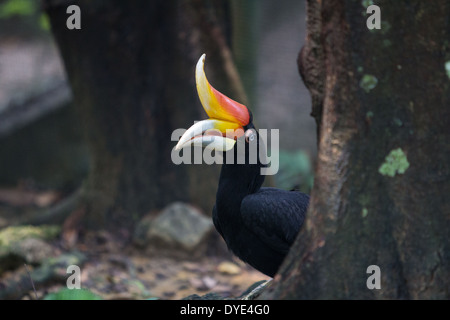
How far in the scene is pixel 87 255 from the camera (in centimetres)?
532


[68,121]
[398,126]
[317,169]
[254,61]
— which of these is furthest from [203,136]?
[68,121]

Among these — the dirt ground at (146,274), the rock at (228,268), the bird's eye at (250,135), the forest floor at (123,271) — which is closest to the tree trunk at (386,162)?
the bird's eye at (250,135)

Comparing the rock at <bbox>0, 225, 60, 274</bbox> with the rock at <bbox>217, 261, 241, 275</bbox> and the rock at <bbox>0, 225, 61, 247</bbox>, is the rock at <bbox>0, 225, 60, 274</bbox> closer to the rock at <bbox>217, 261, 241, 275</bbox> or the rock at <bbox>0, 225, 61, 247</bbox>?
the rock at <bbox>0, 225, 61, 247</bbox>

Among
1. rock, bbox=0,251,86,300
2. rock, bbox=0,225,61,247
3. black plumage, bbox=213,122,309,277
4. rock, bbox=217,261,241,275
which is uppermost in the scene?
black plumage, bbox=213,122,309,277

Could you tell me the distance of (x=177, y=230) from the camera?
5.46 metres

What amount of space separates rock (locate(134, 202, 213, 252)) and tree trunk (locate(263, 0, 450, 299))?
3.03m

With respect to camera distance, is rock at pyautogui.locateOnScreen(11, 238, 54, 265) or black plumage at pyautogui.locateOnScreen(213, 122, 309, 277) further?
rock at pyautogui.locateOnScreen(11, 238, 54, 265)

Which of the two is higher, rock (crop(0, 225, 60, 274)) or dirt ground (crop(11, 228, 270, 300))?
rock (crop(0, 225, 60, 274))

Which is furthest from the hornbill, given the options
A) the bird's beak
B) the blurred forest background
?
the blurred forest background

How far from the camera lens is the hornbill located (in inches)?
118

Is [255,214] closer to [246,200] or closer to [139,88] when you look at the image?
[246,200]

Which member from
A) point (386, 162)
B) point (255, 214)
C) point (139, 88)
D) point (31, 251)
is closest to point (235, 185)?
point (255, 214)

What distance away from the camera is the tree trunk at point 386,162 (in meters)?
2.39

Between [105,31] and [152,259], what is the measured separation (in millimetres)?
2378
